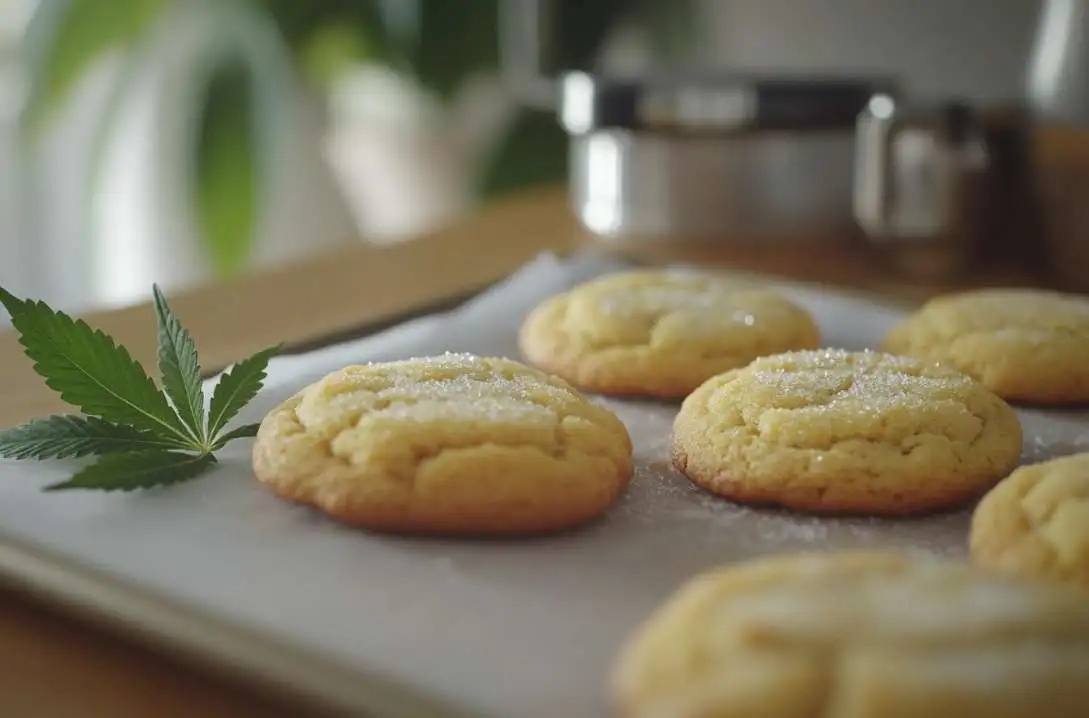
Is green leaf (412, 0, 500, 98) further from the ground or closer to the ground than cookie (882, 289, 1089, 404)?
further from the ground

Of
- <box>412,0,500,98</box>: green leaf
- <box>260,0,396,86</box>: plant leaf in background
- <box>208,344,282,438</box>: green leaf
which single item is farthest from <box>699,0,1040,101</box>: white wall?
<box>208,344,282,438</box>: green leaf

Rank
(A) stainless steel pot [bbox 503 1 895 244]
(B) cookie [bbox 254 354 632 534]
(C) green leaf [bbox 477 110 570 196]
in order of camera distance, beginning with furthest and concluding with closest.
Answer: (C) green leaf [bbox 477 110 570 196] → (A) stainless steel pot [bbox 503 1 895 244] → (B) cookie [bbox 254 354 632 534]

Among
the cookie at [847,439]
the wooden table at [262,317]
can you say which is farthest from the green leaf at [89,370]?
the cookie at [847,439]

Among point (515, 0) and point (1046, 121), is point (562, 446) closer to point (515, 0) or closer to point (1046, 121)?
point (1046, 121)

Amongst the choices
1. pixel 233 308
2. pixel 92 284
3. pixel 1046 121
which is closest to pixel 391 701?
pixel 233 308

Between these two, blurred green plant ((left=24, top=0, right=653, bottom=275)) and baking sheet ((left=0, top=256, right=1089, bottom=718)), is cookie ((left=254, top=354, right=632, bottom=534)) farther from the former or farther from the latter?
blurred green plant ((left=24, top=0, right=653, bottom=275))

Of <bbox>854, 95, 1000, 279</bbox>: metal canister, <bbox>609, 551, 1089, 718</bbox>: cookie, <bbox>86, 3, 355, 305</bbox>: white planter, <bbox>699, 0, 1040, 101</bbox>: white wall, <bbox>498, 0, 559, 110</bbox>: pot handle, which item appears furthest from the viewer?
<bbox>86, 3, 355, 305</bbox>: white planter

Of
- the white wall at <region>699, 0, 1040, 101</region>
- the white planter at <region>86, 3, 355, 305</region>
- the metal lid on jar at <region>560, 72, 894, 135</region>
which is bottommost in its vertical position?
the white planter at <region>86, 3, 355, 305</region>
